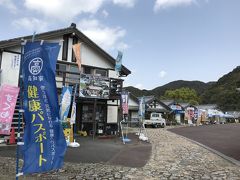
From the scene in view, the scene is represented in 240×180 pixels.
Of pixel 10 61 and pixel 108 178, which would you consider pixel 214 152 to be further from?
pixel 10 61

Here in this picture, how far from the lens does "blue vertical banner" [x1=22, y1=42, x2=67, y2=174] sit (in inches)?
269

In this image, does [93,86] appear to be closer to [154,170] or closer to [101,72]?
[101,72]

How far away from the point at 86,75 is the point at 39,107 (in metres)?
13.5

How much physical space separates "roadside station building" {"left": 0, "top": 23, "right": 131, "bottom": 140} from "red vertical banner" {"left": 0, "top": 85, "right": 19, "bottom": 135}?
3882 mm

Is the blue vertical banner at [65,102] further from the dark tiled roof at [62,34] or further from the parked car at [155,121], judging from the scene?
the parked car at [155,121]

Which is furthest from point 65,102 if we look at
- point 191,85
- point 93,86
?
point 191,85

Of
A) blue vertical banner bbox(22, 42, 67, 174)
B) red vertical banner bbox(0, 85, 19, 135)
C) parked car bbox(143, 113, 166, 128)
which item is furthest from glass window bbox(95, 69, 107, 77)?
parked car bbox(143, 113, 166, 128)

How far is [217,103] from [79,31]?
263ft

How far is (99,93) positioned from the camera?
20.7m

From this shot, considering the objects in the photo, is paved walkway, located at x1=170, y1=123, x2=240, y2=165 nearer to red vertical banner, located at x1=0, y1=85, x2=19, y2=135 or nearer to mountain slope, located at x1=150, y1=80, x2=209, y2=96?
red vertical banner, located at x1=0, y1=85, x2=19, y2=135

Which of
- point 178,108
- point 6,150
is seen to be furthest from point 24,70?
point 178,108

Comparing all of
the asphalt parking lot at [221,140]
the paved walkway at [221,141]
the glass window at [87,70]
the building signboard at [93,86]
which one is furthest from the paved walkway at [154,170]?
the glass window at [87,70]

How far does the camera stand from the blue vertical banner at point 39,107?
684cm

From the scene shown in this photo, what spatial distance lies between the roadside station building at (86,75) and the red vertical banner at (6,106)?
3.88 meters
